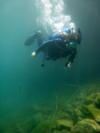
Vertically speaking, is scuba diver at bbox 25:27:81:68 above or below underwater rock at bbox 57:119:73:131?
above

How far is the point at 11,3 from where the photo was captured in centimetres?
2273

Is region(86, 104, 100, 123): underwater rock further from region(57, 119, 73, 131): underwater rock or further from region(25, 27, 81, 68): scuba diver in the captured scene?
region(25, 27, 81, 68): scuba diver

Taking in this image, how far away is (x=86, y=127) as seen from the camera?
5.30 meters

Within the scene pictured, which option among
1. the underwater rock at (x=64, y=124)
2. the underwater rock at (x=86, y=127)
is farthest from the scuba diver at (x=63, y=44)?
the underwater rock at (x=86, y=127)

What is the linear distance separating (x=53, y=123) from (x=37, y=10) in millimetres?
19070

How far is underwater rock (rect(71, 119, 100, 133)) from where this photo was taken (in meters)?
4.94

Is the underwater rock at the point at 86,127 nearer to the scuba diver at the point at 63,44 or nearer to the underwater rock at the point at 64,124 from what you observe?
the underwater rock at the point at 64,124

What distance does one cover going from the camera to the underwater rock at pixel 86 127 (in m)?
4.94

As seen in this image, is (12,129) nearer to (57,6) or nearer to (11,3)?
(57,6)

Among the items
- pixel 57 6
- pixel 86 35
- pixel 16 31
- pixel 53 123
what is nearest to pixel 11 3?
pixel 57 6

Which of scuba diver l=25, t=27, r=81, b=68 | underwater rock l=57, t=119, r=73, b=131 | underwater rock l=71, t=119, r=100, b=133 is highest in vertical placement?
scuba diver l=25, t=27, r=81, b=68

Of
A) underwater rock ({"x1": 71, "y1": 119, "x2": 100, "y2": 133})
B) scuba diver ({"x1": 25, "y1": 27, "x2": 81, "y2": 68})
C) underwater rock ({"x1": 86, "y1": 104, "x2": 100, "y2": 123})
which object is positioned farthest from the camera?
scuba diver ({"x1": 25, "y1": 27, "x2": 81, "y2": 68})

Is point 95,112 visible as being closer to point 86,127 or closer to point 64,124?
point 86,127

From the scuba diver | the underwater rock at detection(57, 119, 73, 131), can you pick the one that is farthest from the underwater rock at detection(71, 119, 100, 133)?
the scuba diver
